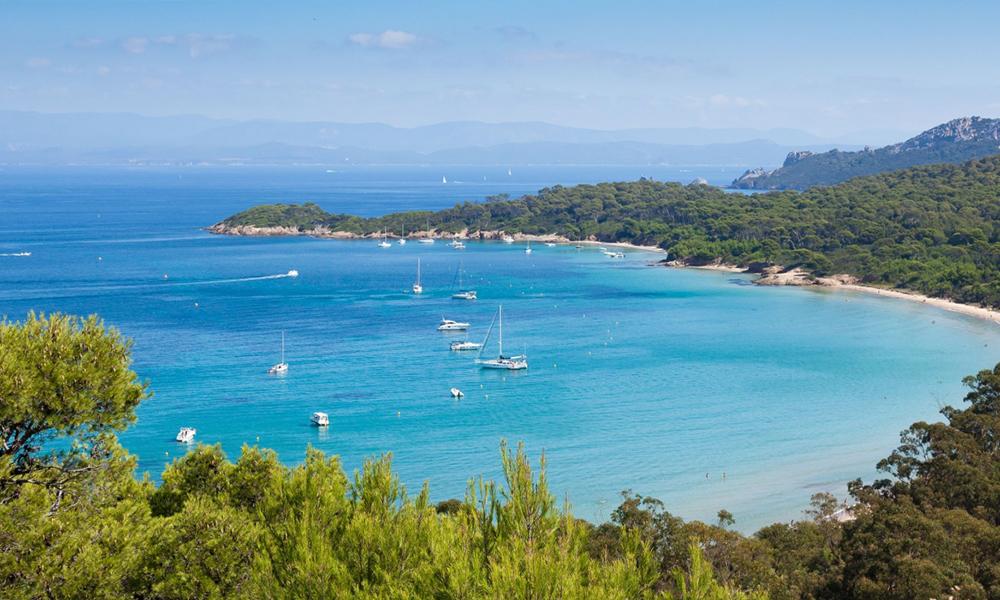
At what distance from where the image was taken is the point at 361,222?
140375 millimetres

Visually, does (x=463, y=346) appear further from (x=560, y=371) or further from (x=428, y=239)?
(x=428, y=239)

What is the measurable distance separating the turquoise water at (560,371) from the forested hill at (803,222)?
759cm

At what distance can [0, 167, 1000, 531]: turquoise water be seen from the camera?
37656 millimetres

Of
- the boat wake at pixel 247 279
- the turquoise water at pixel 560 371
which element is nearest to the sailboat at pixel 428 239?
the turquoise water at pixel 560 371

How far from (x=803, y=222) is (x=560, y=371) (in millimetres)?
62241

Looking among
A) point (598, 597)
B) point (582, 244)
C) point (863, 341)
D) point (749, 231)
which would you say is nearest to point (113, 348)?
→ point (598, 597)

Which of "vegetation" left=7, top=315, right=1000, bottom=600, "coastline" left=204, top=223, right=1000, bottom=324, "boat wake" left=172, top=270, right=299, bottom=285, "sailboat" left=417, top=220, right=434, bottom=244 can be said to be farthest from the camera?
"sailboat" left=417, top=220, right=434, bottom=244

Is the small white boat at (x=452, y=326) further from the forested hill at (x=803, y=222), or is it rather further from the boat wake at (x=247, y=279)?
the forested hill at (x=803, y=222)

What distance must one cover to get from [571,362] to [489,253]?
64140 mm

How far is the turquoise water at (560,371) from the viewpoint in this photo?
124 ft

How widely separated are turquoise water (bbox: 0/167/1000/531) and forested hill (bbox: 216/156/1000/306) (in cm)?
759

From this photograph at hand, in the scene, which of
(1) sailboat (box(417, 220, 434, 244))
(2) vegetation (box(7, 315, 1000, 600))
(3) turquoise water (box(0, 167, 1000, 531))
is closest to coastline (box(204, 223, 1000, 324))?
(1) sailboat (box(417, 220, 434, 244))

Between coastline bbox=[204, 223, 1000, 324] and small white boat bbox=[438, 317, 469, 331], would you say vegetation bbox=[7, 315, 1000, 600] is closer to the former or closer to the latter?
small white boat bbox=[438, 317, 469, 331]

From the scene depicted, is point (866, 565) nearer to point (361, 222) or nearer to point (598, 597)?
point (598, 597)
